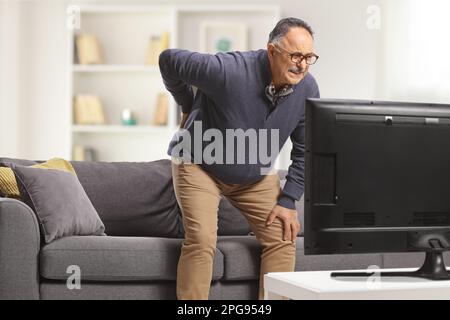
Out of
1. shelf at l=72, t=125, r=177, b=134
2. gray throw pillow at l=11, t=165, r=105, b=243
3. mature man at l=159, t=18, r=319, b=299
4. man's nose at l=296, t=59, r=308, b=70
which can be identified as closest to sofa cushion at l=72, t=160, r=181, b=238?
gray throw pillow at l=11, t=165, r=105, b=243

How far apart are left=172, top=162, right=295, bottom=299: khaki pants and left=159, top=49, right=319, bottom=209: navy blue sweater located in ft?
0.15

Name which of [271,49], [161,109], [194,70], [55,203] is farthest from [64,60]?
[271,49]

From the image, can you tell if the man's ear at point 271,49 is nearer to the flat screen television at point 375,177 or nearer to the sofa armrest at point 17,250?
the flat screen television at point 375,177

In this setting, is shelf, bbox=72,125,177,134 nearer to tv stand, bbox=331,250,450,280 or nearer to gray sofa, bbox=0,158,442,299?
gray sofa, bbox=0,158,442,299

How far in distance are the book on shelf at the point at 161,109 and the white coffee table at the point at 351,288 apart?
4131 millimetres

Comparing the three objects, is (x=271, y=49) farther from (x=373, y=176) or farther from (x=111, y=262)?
(x=111, y=262)

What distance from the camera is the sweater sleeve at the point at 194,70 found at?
2.42 metres

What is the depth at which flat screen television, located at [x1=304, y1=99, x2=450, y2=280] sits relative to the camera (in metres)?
1.74

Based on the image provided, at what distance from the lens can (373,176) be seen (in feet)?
5.77

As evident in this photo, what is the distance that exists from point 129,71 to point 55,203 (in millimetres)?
3311

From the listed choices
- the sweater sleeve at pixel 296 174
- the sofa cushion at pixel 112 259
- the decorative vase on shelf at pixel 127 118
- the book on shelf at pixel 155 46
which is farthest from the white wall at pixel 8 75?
the sweater sleeve at pixel 296 174

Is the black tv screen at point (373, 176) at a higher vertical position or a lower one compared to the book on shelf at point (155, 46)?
lower

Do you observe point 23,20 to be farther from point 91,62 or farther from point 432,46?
point 432,46

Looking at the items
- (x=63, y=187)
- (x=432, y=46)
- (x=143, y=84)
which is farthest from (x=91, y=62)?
(x=63, y=187)
